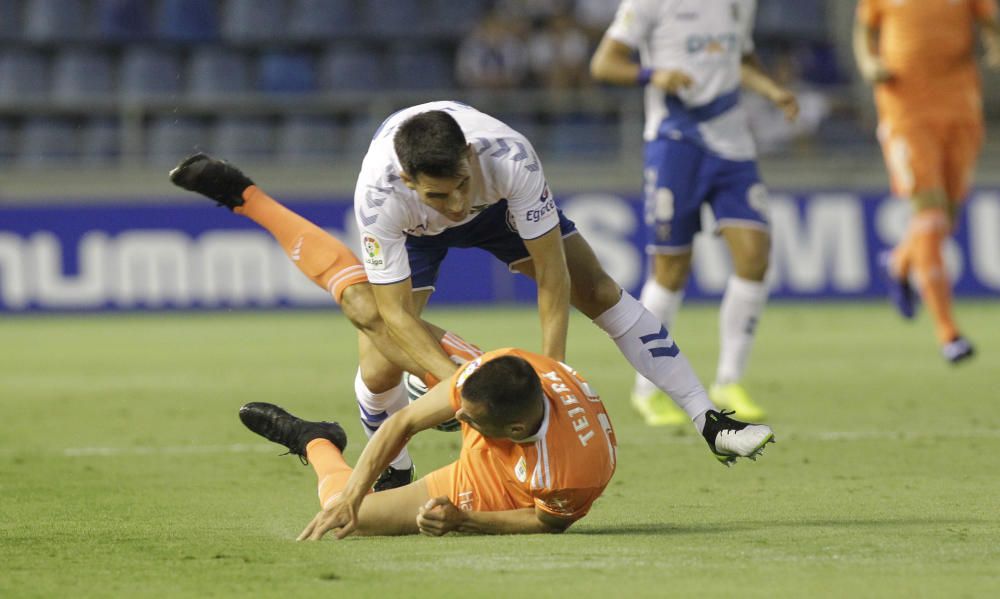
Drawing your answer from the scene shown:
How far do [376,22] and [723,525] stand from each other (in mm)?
15556

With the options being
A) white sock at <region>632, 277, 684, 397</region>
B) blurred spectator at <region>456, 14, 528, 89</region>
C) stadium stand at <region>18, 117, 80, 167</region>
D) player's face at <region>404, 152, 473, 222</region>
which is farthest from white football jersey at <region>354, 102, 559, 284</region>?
stadium stand at <region>18, 117, 80, 167</region>

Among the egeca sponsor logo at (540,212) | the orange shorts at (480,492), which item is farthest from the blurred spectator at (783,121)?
the orange shorts at (480,492)

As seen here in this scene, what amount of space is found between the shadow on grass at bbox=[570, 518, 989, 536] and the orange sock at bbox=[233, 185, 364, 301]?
1450mm

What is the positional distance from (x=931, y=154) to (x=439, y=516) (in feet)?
21.1

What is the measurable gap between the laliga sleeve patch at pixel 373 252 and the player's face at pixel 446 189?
0.96 feet

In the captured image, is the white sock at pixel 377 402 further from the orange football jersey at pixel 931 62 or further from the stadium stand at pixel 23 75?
the stadium stand at pixel 23 75

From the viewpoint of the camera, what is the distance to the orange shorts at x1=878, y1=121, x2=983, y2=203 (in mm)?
10523

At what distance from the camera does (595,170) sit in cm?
1811

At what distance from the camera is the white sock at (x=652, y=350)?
632cm

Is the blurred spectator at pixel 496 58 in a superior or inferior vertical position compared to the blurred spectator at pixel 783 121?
superior

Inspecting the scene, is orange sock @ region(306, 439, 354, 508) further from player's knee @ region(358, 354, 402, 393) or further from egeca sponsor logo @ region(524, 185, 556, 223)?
egeca sponsor logo @ region(524, 185, 556, 223)

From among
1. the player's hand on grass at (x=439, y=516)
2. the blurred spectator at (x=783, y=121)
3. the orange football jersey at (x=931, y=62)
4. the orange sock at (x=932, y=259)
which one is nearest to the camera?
the player's hand on grass at (x=439, y=516)

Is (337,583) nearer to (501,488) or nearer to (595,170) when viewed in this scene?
(501,488)

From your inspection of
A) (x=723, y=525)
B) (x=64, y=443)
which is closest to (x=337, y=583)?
(x=723, y=525)
